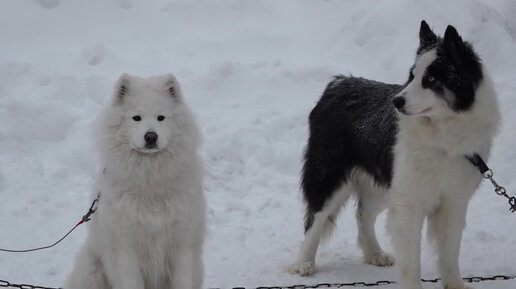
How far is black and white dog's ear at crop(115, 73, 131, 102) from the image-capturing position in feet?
12.1

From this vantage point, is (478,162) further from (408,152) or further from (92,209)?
(92,209)

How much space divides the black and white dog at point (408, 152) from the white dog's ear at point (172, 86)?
1.39m

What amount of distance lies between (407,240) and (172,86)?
77.4 inches

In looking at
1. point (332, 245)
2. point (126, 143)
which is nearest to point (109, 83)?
point (332, 245)

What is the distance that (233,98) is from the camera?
8.30 m

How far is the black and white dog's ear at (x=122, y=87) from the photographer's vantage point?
3680 mm

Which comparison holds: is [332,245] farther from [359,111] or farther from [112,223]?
[112,223]

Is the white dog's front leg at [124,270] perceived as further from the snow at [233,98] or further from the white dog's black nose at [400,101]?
the white dog's black nose at [400,101]

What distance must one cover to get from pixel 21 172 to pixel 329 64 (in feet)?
15.9

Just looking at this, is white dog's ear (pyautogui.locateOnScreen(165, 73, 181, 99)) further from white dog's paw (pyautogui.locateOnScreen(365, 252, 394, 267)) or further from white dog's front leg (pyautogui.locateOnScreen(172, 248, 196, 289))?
white dog's paw (pyautogui.locateOnScreen(365, 252, 394, 267))

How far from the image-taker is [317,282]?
490cm

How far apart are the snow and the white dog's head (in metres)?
0.46

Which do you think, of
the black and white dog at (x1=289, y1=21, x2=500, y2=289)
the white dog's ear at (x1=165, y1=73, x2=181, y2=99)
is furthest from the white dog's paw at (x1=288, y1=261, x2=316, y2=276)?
the white dog's ear at (x1=165, y1=73, x2=181, y2=99)

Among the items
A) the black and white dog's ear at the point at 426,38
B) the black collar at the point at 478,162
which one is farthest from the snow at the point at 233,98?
the black and white dog's ear at the point at 426,38
